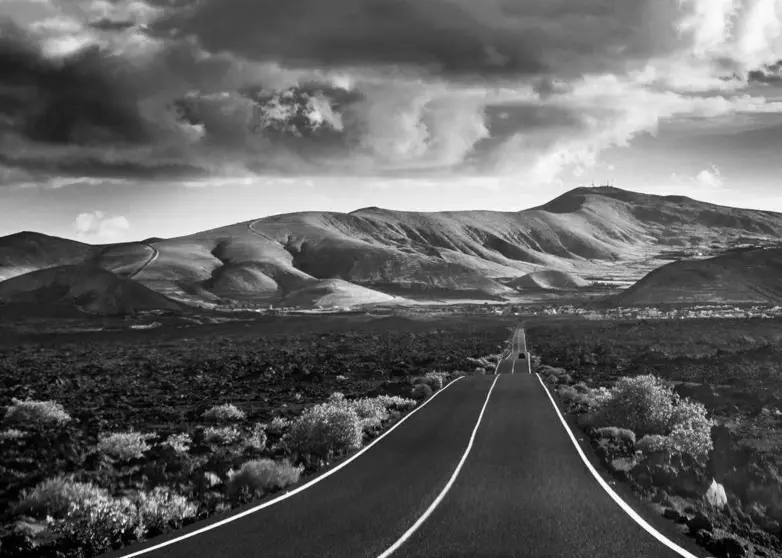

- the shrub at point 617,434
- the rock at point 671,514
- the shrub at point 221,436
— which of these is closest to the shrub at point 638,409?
the shrub at point 617,434

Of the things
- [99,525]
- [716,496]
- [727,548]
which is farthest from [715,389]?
[99,525]

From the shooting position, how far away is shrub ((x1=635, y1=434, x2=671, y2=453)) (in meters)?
19.2

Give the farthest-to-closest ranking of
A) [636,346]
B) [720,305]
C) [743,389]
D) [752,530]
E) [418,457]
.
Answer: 1. [720,305]
2. [636,346]
3. [743,389]
4. [418,457]
5. [752,530]

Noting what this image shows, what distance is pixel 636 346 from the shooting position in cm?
7006

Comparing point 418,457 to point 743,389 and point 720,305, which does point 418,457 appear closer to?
point 743,389

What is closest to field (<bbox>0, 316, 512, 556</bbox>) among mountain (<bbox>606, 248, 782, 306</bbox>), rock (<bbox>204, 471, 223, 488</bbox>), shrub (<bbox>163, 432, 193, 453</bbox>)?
rock (<bbox>204, 471, 223, 488</bbox>)

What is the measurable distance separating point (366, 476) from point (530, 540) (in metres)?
5.71

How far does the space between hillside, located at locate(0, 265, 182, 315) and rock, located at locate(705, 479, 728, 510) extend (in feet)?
435

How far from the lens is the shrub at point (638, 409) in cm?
2347

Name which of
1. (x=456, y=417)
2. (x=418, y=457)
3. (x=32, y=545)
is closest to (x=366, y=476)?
(x=418, y=457)

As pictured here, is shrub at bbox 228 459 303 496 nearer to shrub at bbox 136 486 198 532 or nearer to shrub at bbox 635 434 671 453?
shrub at bbox 136 486 198 532

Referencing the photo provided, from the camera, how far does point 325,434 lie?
19703 mm

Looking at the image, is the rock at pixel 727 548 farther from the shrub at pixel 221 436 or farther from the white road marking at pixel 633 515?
the shrub at pixel 221 436

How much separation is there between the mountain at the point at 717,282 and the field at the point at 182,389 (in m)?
73.7
